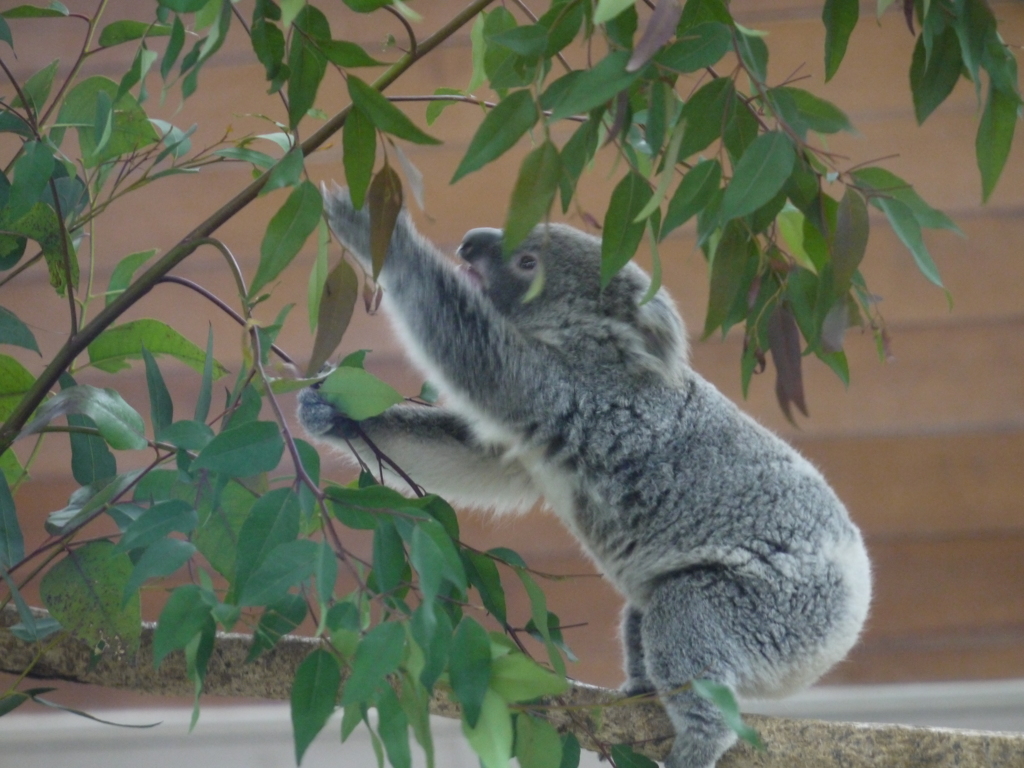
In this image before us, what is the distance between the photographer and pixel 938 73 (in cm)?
86

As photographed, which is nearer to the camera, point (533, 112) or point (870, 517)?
point (533, 112)

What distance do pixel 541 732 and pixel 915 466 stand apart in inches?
87.5

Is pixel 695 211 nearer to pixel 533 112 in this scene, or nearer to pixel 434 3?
pixel 533 112

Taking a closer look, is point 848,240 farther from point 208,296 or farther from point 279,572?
point 208,296

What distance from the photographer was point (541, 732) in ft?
2.94

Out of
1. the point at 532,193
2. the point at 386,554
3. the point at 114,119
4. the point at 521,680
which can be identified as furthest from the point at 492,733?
the point at 114,119

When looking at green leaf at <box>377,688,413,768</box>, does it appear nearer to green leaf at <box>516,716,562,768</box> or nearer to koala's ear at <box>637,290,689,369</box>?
green leaf at <box>516,716,562,768</box>

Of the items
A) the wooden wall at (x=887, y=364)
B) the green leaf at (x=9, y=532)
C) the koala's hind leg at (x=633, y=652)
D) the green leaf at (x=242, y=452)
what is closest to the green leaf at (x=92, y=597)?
the green leaf at (x=9, y=532)

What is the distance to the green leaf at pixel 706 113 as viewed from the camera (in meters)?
0.81

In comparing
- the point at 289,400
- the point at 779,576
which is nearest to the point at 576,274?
the point at 779,576

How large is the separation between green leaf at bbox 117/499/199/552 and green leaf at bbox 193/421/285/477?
0.15 ft

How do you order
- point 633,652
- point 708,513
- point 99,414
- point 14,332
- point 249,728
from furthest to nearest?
point 249,728 → point 633,652 → point 708,513 → point 14,332 → point 99,414

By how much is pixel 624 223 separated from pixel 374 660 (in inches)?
16.1

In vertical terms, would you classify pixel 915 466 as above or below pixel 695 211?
above
